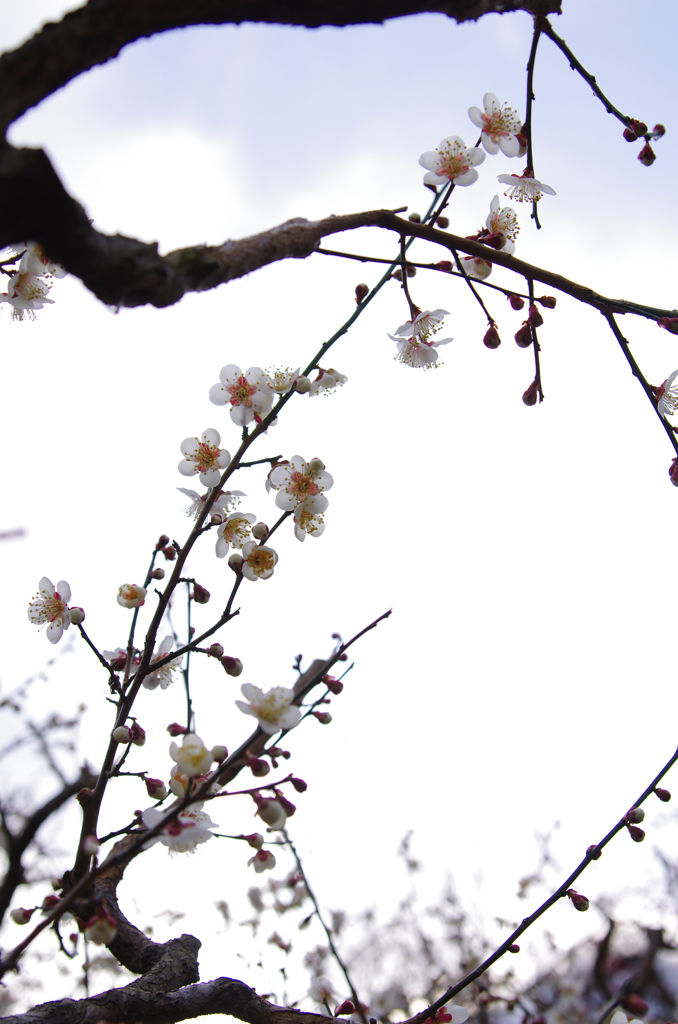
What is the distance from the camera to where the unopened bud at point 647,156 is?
A: 1.63 meters

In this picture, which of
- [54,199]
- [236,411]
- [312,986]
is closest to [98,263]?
[54,199]

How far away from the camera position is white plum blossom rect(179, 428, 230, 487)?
1522 mm

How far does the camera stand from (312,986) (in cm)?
360

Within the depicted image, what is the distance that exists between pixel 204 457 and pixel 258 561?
354 mm

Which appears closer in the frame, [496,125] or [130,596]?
[130,596]

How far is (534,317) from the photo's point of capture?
55.5 inches

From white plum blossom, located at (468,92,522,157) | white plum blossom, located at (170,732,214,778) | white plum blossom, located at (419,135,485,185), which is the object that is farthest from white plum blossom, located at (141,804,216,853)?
white plum blossom, located at (468,92,522,157)

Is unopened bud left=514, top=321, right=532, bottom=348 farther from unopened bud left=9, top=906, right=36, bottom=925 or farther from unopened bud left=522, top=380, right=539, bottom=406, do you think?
unopened bud left=9, top=906, right=36, bottom=925

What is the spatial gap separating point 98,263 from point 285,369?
A: 843 millimetres

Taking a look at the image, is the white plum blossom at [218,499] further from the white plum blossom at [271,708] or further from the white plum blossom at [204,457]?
the white plum blossom at [271,708]

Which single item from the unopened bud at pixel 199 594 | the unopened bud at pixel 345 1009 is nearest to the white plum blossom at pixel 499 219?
the unopened bud at pixel 199 594

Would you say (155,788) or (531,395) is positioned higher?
(531,395)

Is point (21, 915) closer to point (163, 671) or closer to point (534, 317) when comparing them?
point (163, 671)

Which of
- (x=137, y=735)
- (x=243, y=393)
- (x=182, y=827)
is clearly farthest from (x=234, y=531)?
(x=182, y=827)
